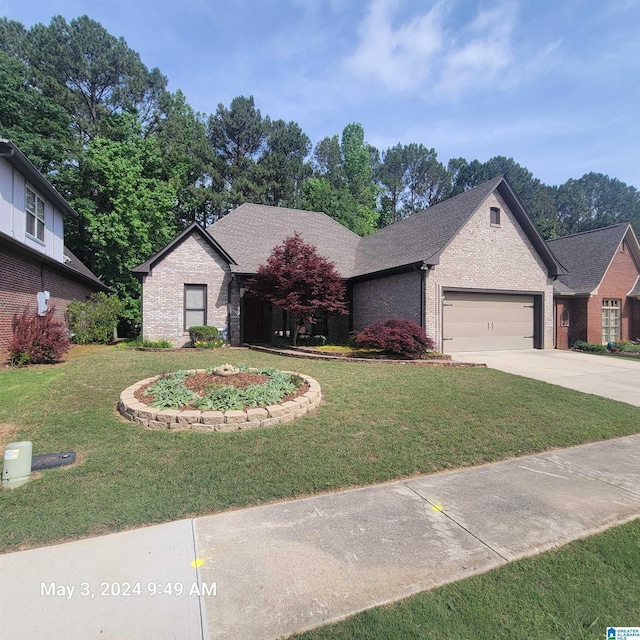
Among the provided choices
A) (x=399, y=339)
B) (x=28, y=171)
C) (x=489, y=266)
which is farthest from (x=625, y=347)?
(x=28, y=171)

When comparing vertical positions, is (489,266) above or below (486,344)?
above

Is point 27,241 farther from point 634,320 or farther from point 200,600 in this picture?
point 634,320

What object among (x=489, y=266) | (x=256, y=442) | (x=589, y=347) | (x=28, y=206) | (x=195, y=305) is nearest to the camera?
(x=256, y=442)

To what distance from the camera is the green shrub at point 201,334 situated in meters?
14.1

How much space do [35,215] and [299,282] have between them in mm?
Result: 9840

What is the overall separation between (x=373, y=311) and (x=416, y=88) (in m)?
7.88

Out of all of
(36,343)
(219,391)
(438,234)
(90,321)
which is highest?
(438,234)

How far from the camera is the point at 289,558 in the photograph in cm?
265

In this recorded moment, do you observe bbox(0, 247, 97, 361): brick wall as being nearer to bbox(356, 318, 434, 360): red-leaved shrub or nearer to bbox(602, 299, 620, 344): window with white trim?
bbox(356, 318, 434, 360): red-leaved shrub

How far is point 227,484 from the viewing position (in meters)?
3.72

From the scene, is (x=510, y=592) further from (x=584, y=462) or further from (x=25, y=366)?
(x=25, y=366)

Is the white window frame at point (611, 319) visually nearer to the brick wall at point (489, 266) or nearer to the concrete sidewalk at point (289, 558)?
the brick wall at point (489, 266)

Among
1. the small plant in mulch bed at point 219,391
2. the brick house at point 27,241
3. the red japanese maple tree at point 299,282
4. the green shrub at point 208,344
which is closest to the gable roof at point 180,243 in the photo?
the red japanese maple tree at point 299,282

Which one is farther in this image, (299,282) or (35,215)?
(35,215)
